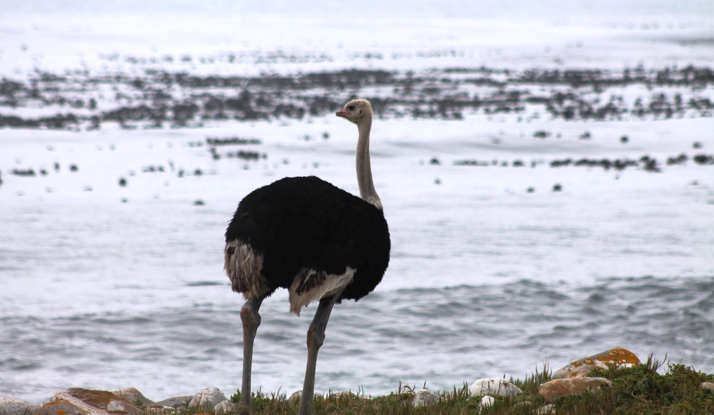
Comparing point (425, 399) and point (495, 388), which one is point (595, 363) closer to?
point (495, 388)

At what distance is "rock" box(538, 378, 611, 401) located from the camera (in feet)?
21.5

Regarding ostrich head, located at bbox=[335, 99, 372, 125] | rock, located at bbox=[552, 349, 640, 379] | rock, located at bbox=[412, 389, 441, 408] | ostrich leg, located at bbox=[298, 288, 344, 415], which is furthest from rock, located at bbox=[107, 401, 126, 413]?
rock, located at bbox=[552, 349, 640, 379]

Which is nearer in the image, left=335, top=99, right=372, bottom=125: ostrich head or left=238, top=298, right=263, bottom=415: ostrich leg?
left=238, top=298, right=263, bottom=415: ostrich leg

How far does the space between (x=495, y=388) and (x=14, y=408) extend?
129 inches

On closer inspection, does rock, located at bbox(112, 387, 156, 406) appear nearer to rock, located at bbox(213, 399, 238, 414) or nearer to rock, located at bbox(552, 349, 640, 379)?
rock, located at bbox(213, 399, 238, 414)

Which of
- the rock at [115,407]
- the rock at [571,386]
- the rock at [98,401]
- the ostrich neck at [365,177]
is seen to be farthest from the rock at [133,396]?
the rock at [571,386]

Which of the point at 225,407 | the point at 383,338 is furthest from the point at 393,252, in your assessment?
the point at 225,407

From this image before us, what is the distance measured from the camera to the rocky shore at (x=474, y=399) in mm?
6195

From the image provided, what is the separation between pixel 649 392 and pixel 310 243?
2417 mm

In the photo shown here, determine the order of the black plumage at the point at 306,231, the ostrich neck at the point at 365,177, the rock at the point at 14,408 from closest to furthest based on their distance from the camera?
the black plumage at the point at 306,231, the rock at the point at 14,408, the ostrich neck at the point at 365,177

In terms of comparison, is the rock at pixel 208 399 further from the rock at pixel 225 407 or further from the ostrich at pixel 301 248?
the ostrich at pixel 301 248

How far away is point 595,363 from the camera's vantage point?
737 centimetres

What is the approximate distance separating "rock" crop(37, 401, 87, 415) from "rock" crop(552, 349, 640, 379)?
11.4 feet

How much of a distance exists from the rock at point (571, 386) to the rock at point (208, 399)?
2.26 meters
